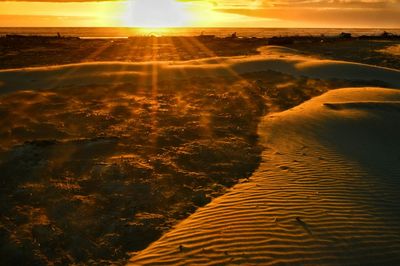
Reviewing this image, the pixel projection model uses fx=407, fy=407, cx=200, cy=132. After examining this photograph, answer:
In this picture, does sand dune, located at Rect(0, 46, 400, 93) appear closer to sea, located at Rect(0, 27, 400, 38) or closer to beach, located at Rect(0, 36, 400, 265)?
beach, located at Rect(0, 36, 400, 265)

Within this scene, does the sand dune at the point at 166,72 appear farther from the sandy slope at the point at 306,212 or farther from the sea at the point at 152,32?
the sea at the point at 152,32

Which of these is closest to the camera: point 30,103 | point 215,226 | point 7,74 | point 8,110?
point 215,226

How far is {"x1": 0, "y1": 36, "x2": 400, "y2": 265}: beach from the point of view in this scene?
5.47 metres

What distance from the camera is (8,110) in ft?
40.6

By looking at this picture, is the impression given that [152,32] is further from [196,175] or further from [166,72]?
[196,175]

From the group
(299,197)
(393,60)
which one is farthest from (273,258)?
(393,60)

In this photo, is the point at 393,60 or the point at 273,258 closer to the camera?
the point at 273,258

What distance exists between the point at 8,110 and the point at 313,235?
1028 cm

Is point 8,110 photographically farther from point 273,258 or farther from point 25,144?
point 273,258

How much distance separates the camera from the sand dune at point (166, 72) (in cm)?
1681

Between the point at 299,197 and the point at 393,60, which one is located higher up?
the point at 393,60

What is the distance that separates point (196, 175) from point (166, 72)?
11603 mm

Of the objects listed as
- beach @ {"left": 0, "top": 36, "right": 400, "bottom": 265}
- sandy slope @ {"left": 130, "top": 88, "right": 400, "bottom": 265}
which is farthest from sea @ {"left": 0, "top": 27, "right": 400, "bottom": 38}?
sandy slope @ {"left": 130, "top": 88, "right": 400, "bottom": 265}

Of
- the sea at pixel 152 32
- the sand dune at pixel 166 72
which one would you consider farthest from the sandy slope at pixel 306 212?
the sea at pixel 152 32
